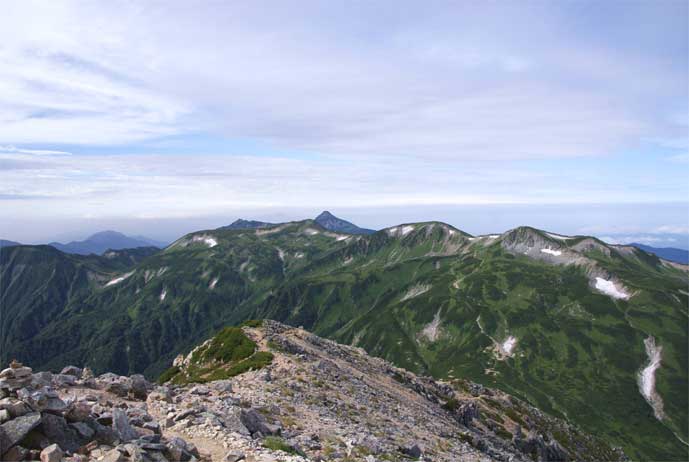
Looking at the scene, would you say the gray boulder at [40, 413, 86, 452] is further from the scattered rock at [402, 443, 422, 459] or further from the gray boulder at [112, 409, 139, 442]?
the scattered rock at [402, 443, 422, 459]

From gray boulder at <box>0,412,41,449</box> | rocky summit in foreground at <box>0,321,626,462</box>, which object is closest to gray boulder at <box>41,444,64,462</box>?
rocky summit in foreground at <box>0,321,626,462</box>

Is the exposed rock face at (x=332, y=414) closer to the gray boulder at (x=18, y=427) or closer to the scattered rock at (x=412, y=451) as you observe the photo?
the scattered rock at (x=412, y=451)

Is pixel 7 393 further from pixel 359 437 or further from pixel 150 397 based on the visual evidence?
pixel 359 437

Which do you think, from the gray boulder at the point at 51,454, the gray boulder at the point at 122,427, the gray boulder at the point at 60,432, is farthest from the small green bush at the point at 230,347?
the gray boulder at the point at 51,454

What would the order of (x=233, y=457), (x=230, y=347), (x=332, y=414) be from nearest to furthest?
(x=233, y=457)
(x=332, y=414)
(x=230, y=347)

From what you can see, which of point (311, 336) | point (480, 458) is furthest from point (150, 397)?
point (311, 336)

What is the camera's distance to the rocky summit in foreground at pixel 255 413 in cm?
1867

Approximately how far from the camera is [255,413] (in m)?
28.6

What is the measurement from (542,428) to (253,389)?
83.5 m

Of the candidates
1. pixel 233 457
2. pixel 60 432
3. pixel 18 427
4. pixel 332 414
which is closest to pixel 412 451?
pixel 332 414

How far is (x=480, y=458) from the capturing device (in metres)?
43.6

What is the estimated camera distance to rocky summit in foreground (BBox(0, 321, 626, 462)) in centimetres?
1867

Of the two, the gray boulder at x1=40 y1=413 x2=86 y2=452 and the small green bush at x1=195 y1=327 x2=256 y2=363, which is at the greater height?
the gray boulder at x1=40 y1=413 x2=86 y2=452

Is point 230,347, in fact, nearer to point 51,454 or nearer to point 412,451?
point 412,451
